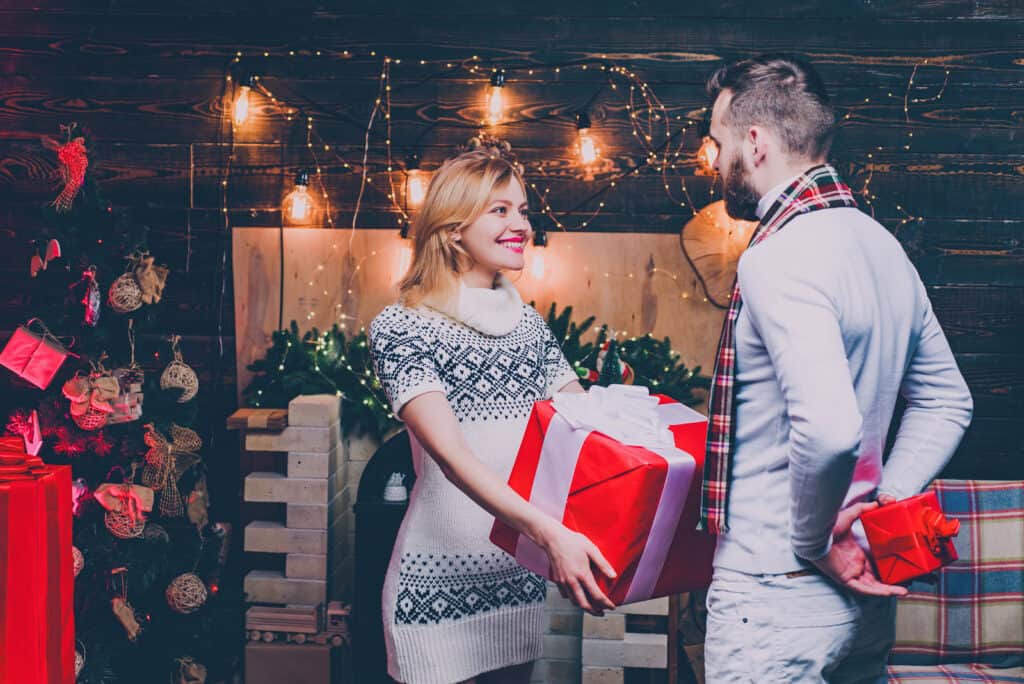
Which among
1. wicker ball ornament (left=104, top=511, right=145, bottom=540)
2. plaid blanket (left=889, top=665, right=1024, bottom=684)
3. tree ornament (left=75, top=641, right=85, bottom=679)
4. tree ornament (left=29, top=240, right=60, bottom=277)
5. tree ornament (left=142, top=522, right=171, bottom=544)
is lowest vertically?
tree ornament (left=75, top=641, right=85, bottom=679)

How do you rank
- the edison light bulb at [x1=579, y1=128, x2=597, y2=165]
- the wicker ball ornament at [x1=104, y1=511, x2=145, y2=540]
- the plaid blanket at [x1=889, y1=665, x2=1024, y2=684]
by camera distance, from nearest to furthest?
the plaid blanket at [x1=889, y1=665, x2=1024, y2=684] → the wicker ball ornament at [x1=104, y1=511, x2=145, y2=540] → the edison light bulb at [x1=579, y1=128, x2=597, y2=165]

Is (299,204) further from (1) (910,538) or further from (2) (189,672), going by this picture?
(1) (910,538)

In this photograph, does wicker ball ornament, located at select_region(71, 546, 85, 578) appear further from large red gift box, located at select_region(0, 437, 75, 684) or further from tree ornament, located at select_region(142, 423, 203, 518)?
large red gift box, located at select_region(0, 437, 75, 684)

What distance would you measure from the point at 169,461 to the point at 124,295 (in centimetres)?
56

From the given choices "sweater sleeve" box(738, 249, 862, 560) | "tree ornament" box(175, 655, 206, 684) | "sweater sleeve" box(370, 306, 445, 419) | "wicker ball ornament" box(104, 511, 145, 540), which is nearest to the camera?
"sweater sleeve" box(738, 249, 862, 560)

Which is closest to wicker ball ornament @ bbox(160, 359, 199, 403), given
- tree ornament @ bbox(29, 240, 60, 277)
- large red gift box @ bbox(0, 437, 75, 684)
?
tree ornament @ bbox(29, 240, 60, 277)

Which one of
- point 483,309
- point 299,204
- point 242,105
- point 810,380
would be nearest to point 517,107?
point 299,204

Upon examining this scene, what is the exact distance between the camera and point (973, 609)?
8.99 feet

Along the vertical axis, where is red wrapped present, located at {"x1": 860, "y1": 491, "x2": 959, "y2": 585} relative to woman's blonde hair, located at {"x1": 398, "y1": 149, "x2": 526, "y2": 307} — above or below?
below

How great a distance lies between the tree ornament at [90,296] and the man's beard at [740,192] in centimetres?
215

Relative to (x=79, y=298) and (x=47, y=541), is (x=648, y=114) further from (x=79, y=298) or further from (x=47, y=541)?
(x=47, y=541)

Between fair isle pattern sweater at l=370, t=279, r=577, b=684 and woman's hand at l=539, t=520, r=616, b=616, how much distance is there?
0.33 metres

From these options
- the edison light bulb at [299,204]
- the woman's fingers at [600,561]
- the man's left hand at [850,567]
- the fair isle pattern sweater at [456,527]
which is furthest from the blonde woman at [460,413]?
the edison light bulb at [299,204]

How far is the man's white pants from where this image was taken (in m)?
1.42
